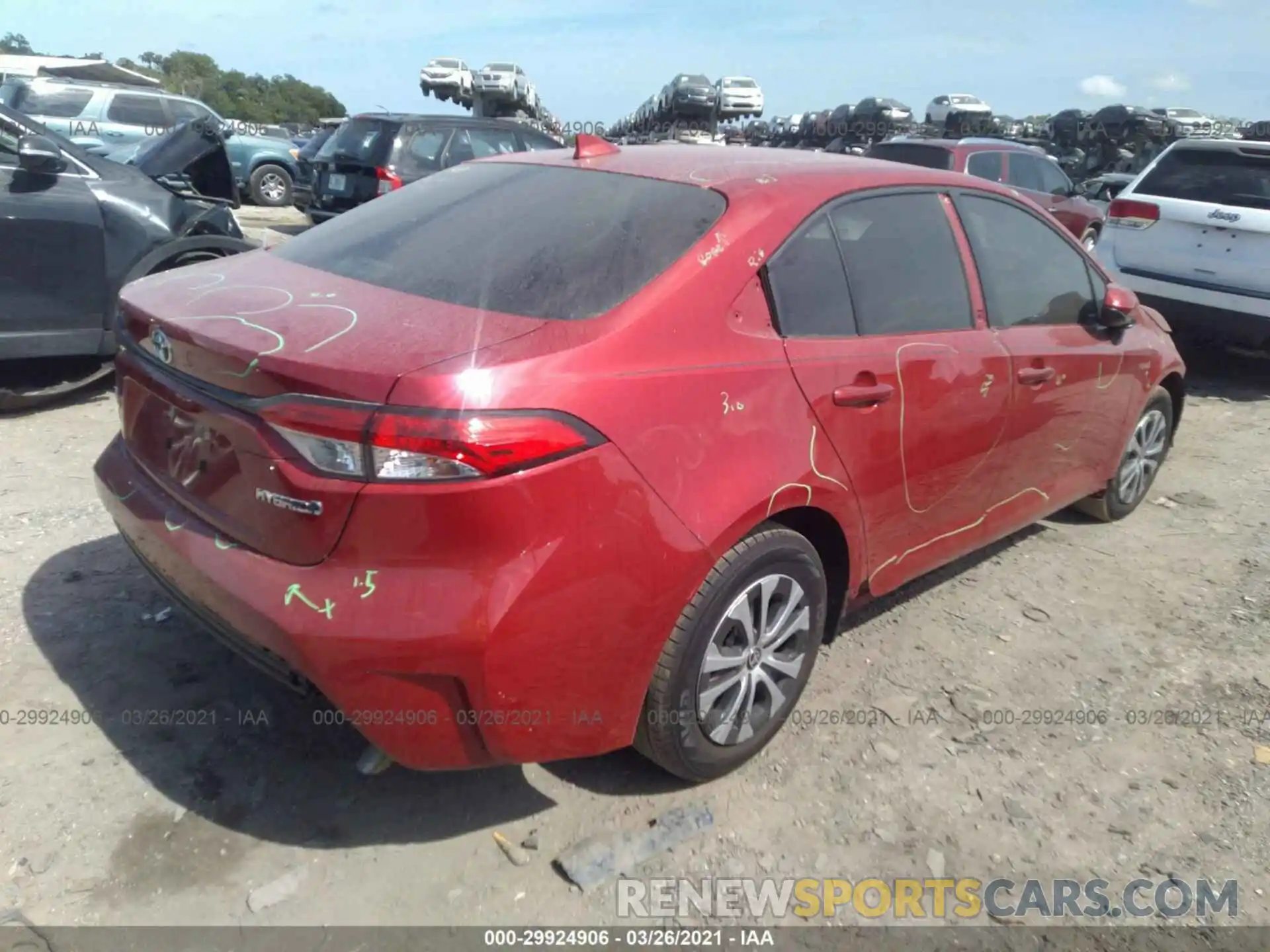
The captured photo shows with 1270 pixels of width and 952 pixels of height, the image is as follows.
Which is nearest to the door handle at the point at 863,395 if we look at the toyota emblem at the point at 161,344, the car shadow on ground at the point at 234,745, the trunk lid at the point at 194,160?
the car shadow on ground at the point at 234,745

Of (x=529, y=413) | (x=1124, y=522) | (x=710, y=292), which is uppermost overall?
(x=710, y=292)

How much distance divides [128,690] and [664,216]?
216cm

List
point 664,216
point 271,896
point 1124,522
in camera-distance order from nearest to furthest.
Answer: point 271,896 < point 664,216 < point 1124,522

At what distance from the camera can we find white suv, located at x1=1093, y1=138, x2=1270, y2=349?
6.84 meters

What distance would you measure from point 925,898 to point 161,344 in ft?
7.90

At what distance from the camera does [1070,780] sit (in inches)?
116

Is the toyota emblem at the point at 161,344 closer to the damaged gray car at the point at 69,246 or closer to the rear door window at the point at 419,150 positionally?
the damaged gray car at the point at 69,246

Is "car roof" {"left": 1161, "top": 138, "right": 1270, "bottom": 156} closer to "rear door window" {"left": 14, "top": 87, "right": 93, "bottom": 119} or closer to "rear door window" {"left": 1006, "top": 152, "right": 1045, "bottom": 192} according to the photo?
"rear door window" {"left": 1006, "top": 152, "right": 1045, "bottom": 192}

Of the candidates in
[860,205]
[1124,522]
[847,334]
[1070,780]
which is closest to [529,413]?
[847,334]

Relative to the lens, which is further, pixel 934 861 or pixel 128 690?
pixel 128 690

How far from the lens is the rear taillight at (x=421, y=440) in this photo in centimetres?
201

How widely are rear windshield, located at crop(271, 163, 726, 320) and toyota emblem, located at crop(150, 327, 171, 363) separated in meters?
0.49

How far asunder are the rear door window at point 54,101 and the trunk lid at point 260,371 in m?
13.6

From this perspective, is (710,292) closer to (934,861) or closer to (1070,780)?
(934,861)
